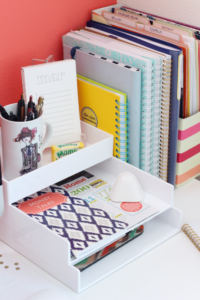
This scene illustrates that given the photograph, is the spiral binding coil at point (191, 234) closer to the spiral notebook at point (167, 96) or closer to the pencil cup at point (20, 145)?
the spiral notebook at point (167, 96)

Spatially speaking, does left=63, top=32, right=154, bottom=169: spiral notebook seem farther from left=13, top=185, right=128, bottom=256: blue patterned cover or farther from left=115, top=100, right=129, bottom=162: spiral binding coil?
left=13, top=185, right=128, bottom=256: blue patterned cover

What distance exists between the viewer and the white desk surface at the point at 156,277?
Result: 2.69 feet

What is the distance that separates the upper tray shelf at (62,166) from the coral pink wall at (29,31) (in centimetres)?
23

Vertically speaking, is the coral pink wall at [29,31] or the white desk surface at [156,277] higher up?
the coral pink wall at [29,31]

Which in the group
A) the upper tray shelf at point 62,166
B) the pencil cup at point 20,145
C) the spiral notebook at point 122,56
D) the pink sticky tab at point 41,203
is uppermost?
the spiral notebook at point 122,56

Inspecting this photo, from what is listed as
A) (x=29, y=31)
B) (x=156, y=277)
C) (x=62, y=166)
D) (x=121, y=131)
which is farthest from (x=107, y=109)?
(x=156, y=277)

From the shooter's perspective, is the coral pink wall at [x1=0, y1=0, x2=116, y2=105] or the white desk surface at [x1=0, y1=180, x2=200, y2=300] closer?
the white desk surface at [x1=0, y1=180, x2=200, y2=300]

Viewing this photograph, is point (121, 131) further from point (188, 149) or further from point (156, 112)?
point (188, 149)

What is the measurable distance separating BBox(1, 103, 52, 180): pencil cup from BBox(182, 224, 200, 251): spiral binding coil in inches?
14.8

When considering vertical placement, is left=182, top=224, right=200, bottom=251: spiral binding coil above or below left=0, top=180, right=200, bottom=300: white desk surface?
above

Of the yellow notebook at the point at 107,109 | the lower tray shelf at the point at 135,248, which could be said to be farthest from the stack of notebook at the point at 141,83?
the lower tray shelf at the point at 135,248

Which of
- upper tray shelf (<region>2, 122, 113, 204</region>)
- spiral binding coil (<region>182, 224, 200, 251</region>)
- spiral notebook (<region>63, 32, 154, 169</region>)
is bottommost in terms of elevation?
spiral binding coil (<region>182, 224, 200, 251</region>)

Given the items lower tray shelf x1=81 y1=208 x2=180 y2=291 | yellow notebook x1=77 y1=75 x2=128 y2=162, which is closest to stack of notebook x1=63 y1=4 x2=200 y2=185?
yellow notebook x1=77 y1=75 x2=128 y2=162

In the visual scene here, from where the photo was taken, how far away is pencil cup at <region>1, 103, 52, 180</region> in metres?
0.89
